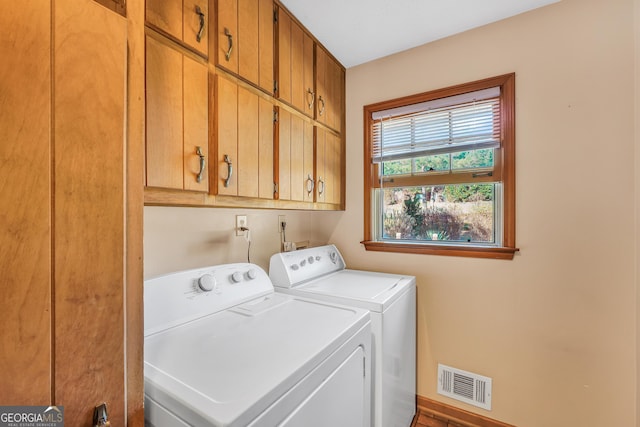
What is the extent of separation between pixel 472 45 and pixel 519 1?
0.93 feet

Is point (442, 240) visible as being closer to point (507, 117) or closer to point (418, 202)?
point (418, 202)

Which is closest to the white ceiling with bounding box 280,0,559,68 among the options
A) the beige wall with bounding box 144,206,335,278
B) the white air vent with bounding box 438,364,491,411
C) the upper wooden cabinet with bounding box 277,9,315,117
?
the upper wooden cabinet with bounding box 277,9,315,117

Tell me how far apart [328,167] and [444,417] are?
5.95 feet

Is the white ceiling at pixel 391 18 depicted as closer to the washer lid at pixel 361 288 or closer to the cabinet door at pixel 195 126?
the cabinet door at pixel 195 126

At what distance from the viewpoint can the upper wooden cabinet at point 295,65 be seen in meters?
1.50

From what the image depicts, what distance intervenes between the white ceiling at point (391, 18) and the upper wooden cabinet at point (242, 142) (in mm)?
672

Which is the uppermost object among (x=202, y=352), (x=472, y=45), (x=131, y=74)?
(x=472, y=45)

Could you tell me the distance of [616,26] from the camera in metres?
1.41

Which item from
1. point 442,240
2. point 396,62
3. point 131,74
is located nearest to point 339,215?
point 442,240

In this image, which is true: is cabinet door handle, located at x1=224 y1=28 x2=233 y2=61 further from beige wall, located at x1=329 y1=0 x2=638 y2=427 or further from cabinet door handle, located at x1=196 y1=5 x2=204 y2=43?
beige wall, located at x1=329 y1=0 x2=638 y2=427

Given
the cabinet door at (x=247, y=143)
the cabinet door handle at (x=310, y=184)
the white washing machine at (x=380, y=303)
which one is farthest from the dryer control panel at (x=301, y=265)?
the cabinet door at (x=247, y=143)

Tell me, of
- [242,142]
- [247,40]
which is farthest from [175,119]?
[247,40]

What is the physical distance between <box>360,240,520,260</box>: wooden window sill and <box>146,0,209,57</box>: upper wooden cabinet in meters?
1.57

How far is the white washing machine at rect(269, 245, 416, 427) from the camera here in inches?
52.3
